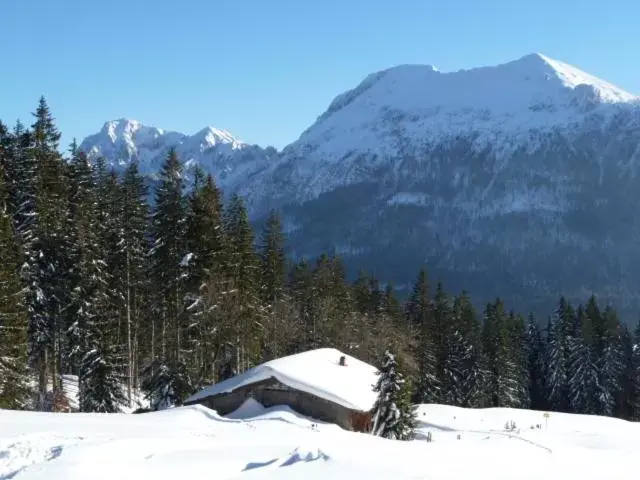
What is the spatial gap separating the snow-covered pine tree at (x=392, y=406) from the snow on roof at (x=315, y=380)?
45.4 inches

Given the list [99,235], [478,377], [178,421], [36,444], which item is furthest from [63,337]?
[478,377]

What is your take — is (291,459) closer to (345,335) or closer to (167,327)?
(167,327)

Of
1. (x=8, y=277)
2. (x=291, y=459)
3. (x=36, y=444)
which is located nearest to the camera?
(x=291, y=459)

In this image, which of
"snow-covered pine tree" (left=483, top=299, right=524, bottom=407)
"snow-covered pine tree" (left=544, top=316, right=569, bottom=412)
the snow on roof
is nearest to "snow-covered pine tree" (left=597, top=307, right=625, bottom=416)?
"snow-covered pine tree" (left=544, top=316, right=569, bottom=412)

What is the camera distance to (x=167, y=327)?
153 ft

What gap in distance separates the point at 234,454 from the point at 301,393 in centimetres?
1561

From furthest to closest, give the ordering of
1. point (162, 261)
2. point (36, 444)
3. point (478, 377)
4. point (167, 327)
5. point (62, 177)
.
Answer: point (478, 377) < point (167, 327) < point (162, 261) < point (62, 177) < point (36, 444)

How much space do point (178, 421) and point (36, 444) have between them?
295 inches

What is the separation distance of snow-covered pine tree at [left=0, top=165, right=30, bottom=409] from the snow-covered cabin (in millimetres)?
8130

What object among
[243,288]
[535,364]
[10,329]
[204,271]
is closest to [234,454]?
[10,329]

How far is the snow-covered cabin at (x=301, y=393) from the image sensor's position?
Answer: 31.7 meters

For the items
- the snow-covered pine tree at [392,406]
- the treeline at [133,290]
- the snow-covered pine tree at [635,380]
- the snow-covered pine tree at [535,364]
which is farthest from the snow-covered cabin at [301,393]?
the snow-covered pine tree at [535,364]

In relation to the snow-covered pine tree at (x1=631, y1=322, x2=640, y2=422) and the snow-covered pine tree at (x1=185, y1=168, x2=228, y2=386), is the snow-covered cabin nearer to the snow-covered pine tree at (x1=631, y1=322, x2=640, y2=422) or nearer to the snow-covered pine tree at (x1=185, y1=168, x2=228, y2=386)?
the snow-covered pine tree at (x1=185, y1=168, x2=228, y2=386)

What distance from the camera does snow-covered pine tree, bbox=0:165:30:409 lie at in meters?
30.9
